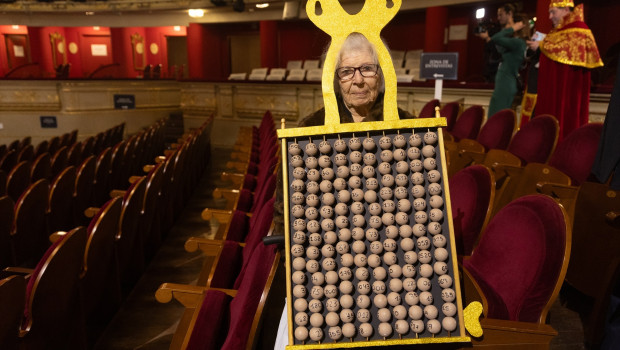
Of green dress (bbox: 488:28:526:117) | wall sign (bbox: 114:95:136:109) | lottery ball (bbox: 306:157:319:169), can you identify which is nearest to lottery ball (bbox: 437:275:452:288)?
lottery ball (bbox: 306:157:319:169)

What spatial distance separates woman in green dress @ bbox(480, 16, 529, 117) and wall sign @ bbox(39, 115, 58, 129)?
170 inches

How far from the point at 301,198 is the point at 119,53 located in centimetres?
855

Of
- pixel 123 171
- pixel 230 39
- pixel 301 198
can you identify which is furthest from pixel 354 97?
pixel 230 39

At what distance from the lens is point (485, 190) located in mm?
963

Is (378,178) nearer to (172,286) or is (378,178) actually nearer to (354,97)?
(354,97)

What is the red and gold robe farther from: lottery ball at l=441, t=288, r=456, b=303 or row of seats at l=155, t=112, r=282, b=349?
lottery ball at l=441, t=288, r=456, b=303

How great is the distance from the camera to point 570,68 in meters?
1.89

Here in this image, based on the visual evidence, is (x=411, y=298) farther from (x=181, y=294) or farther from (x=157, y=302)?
(x=157, y=302)

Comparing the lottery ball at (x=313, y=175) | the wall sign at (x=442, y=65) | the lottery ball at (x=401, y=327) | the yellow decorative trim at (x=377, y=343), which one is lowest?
the yellow decorative trim at (x=377, y=343)

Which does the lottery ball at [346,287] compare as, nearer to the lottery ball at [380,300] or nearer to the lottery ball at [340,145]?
the lottery ball at [380,300]

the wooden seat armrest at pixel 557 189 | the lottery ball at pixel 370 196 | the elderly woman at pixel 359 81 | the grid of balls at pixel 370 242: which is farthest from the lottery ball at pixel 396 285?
the wooden seat armrest at pixel 557 189

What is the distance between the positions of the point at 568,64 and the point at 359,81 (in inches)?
60.8

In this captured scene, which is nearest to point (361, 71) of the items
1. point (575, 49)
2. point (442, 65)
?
point (575, 49)

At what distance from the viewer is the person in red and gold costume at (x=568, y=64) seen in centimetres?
184
